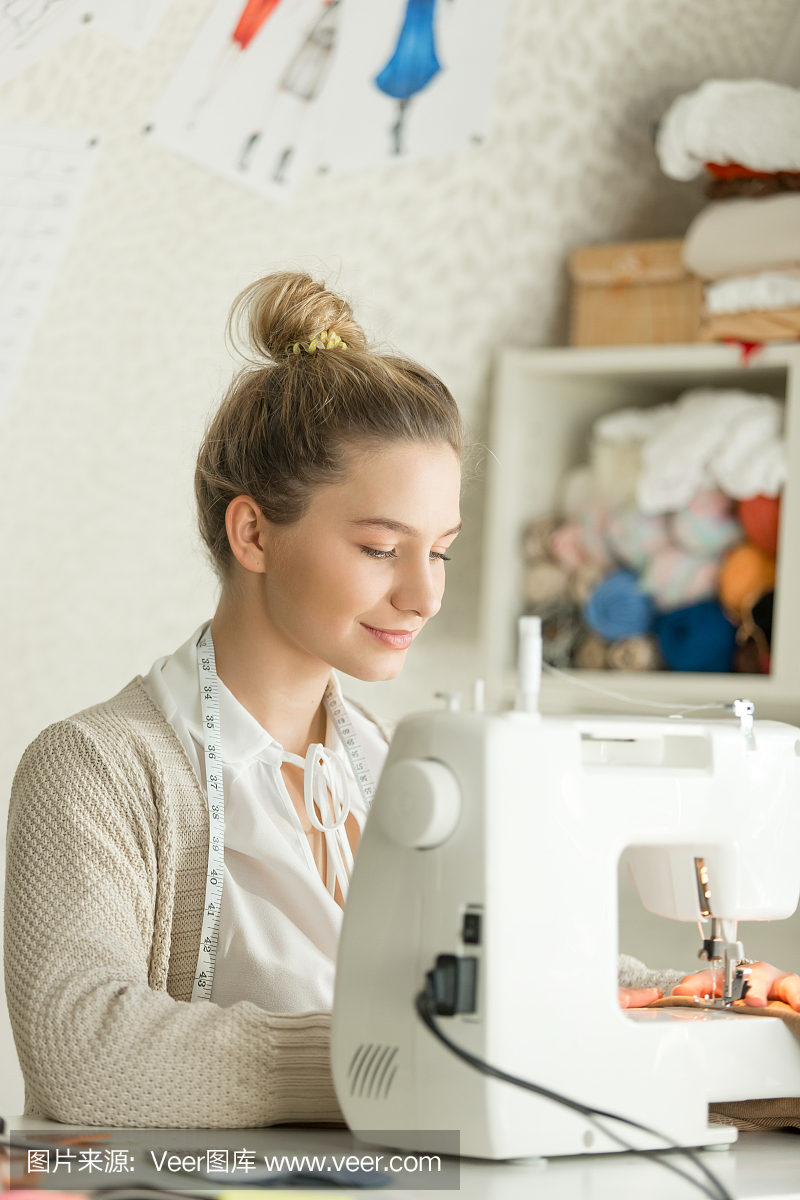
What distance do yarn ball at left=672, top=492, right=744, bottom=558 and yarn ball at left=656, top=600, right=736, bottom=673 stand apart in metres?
0.10

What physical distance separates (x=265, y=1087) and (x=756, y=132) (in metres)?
1.68

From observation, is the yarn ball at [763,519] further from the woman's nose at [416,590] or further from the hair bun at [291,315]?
the woman's nose at [416,590]

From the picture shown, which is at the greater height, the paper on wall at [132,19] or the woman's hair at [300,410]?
the paper on wall at [132,19]

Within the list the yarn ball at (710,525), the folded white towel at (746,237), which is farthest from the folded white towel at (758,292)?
the yarn ball at (710,525)

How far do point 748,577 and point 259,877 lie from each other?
1163mm

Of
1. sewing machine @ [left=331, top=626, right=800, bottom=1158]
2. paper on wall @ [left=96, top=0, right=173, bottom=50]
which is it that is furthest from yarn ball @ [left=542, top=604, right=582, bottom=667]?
sewing machine @ [left=331, top=626, right=800, bottom=1158]

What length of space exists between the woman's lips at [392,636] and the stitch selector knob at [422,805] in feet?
1.09

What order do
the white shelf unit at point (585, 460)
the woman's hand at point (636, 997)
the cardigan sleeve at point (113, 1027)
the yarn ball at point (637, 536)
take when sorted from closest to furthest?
the cardigan sleeve at point (113, 1027) → the woman's hand at point (636, 997) → the white shelf unit at point (585, 460) → the yarn ball at point (637, 536)

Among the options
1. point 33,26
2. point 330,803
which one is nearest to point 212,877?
point 330,803

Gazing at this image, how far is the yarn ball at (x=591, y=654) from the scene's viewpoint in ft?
7.29

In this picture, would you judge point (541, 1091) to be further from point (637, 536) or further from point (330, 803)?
point (637, 536)

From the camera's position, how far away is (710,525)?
2.11 meters

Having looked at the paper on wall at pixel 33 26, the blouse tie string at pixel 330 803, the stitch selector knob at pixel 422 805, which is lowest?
the stitch selector knob at pixel 422 805

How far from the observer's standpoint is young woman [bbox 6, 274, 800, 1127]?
3.05 ft
